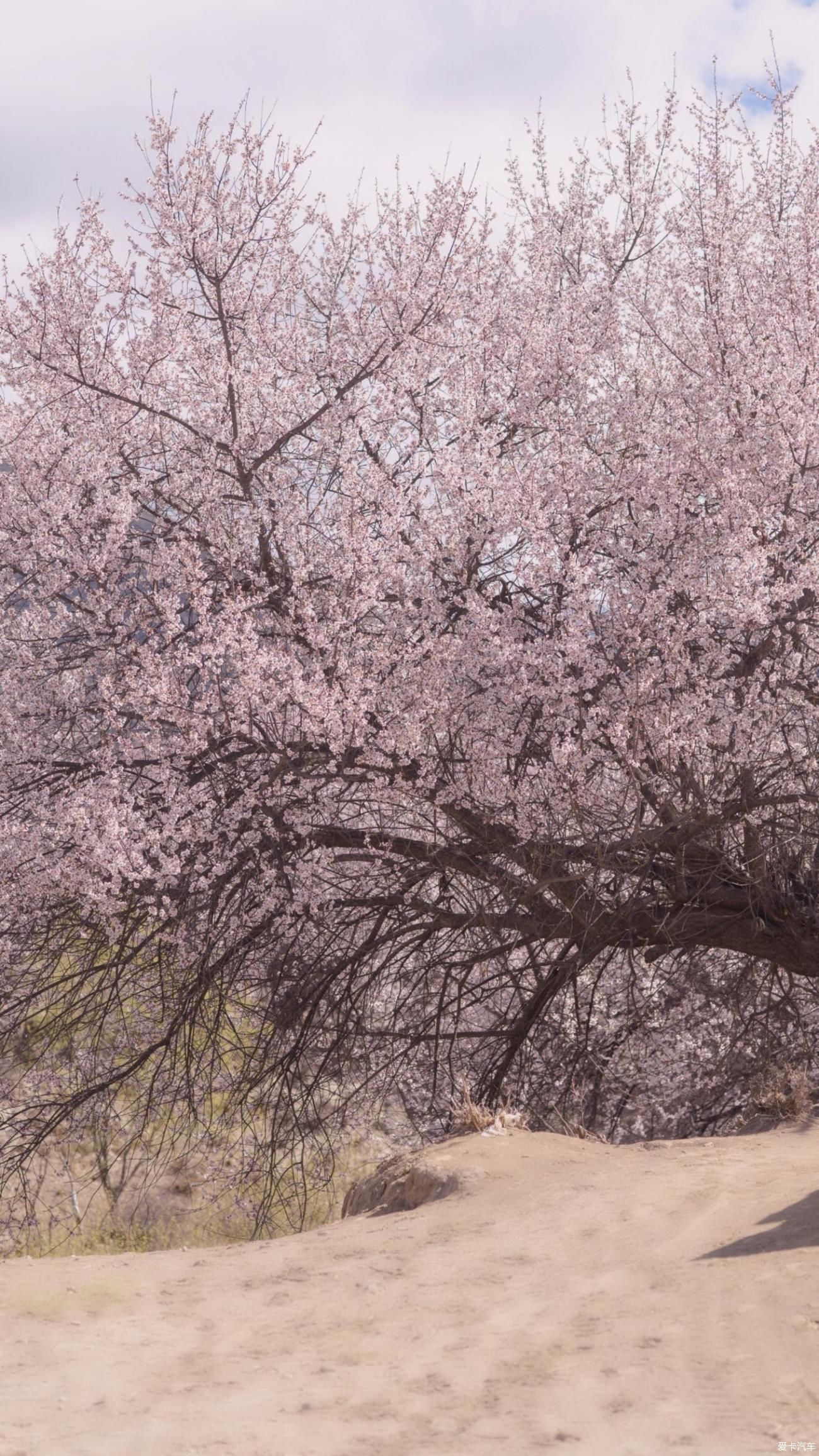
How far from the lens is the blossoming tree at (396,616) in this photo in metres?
7.09

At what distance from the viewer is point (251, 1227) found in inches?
449

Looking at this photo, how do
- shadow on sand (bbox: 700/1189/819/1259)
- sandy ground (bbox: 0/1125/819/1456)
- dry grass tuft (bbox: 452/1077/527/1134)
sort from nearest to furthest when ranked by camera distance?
sandy ground (bbox: 0/1125/819/1456) → shadow on sand (bbox: 700/1189/819/1259) → dry grass tuft (bbox: 452/1077/527/1134)

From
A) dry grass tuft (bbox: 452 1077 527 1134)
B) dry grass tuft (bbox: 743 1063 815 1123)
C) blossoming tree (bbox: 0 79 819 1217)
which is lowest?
dry grass tuft (bbox: 743 1063 815 1123)

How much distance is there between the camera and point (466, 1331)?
4.32 meters

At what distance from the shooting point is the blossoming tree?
709 cm

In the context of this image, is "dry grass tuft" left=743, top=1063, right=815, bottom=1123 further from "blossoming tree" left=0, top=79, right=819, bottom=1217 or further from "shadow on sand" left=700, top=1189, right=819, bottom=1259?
"shadow on sand" left=700, top=1189, right=819, bottom=1259

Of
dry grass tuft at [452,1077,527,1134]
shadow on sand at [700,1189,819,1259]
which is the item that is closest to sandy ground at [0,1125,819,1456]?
shadow on sand at [700,1189,819,1259]

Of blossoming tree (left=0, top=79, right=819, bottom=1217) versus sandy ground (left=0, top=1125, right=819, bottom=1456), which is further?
blossoming tree (left=0, top=79, right=819, bottom=1217)

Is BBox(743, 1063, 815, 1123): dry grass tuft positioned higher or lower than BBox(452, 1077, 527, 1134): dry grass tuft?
lower

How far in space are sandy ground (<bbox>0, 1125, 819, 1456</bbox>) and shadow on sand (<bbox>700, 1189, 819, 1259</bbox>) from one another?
13 mm

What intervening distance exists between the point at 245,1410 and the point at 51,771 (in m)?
4.93

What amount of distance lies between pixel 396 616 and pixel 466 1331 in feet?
13.1

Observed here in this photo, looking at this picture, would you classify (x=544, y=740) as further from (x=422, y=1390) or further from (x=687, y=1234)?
(x=422, y=1390)

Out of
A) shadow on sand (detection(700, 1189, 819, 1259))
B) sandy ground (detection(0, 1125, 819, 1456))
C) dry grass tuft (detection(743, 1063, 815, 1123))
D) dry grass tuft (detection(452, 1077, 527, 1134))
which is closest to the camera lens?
sandy ground (detection(0, 1125, 819, 1456))
